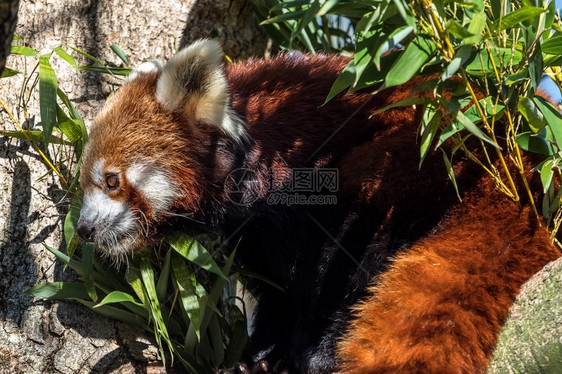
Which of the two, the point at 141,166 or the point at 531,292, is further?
the point at 141,166

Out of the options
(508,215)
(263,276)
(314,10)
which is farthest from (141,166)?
(508,215)

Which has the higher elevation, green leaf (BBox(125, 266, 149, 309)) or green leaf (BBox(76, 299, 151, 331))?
green leaf (BBox(125, 266, 149, 309))

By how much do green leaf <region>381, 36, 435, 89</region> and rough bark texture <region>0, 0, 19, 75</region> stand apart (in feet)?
3.68

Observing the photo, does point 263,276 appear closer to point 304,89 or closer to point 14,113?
point 304,89

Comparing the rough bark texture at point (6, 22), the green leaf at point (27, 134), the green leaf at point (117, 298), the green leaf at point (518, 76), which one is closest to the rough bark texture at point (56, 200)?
the green leaf at point (27, 134)

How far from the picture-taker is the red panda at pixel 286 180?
2344 mm

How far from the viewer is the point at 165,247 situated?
271cm

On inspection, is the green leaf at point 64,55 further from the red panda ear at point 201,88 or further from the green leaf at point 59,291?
the green leaf at point 59,291

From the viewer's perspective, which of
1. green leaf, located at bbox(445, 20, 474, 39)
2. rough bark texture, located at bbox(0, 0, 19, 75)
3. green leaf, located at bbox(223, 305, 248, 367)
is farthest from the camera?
green leaf, located at bbox(223, 305, 248, 367)

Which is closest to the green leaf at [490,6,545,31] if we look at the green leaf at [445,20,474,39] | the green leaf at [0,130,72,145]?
the green leaf at [445,20,474,39]

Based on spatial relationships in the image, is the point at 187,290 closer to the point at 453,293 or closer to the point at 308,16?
the point at 453,293

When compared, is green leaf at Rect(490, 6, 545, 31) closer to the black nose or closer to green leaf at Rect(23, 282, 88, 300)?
the black nose

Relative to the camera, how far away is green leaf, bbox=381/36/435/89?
1.85 metres

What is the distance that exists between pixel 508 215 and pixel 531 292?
0.36 metres
